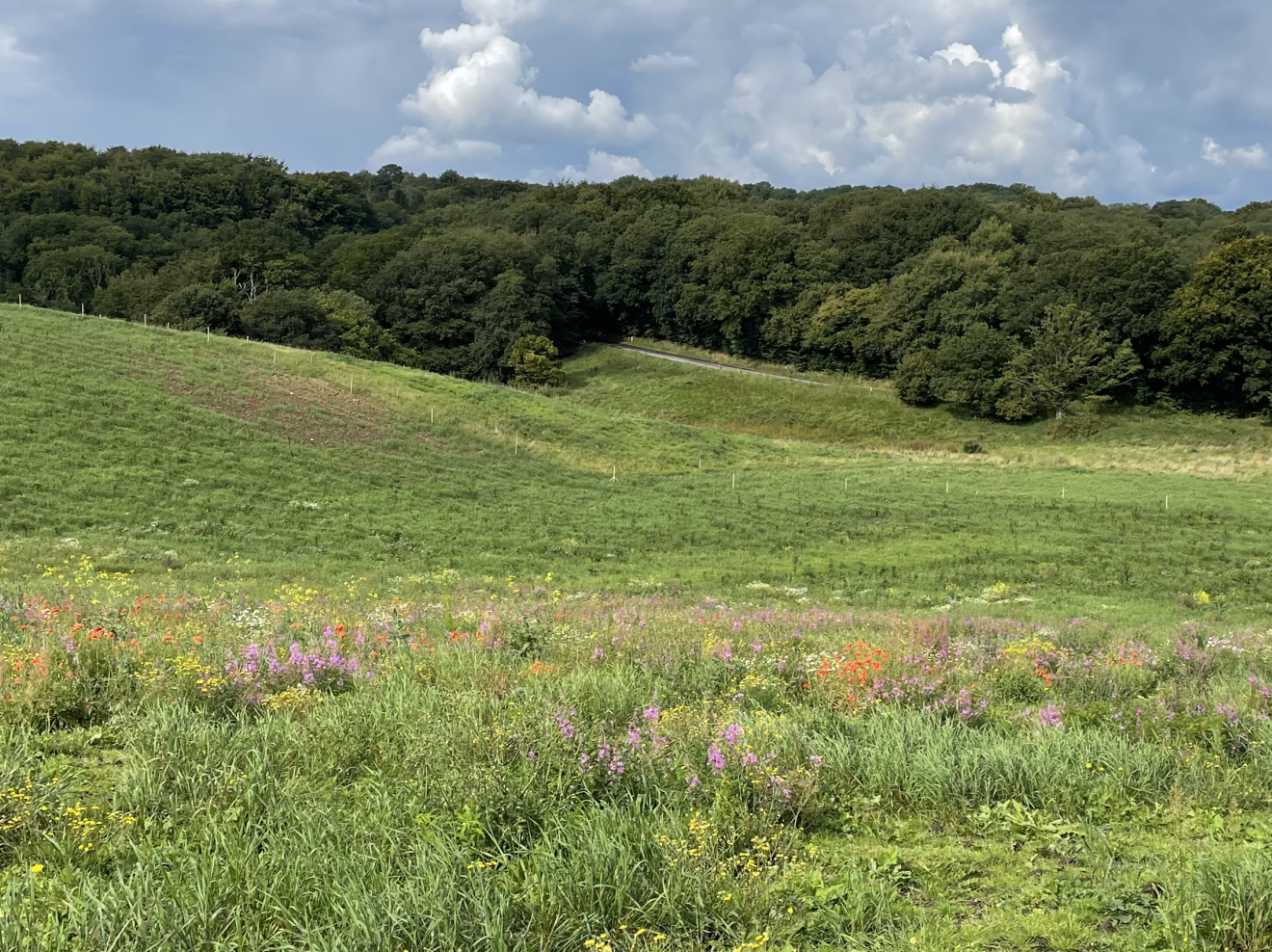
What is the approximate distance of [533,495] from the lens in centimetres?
2970

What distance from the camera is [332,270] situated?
90.2m

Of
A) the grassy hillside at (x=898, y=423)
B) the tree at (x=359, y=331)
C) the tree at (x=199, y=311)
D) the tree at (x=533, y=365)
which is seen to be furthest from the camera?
the tree at (x=533, y=365)

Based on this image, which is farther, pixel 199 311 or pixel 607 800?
pixel 199 311

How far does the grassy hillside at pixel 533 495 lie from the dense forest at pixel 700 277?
36.9 feet

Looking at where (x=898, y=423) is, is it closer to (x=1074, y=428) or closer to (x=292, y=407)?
(x=1074, y=428)

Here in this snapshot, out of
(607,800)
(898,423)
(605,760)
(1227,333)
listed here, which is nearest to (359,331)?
(898,423)

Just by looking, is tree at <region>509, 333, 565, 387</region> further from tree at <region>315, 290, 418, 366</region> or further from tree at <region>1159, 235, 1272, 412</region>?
tree at <region>1159, 235, 1272, 412</region>

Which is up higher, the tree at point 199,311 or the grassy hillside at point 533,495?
the tree at point 199,311

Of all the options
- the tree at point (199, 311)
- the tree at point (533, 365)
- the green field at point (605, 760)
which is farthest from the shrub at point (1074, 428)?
the tree at point (199, 311)

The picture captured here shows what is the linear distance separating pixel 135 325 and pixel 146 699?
4639 cm

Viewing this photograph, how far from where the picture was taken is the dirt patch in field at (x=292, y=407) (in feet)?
108

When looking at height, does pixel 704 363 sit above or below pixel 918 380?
above

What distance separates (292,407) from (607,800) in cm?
3573

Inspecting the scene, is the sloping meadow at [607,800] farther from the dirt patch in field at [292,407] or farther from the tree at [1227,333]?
the tree at [1227,333]
